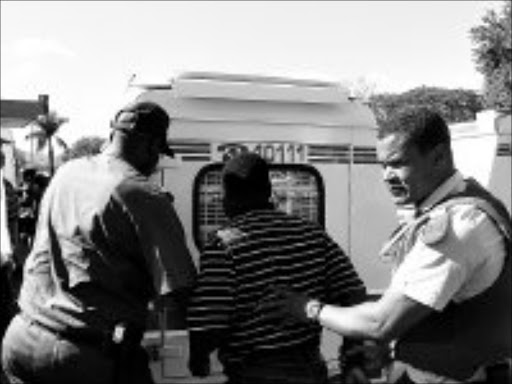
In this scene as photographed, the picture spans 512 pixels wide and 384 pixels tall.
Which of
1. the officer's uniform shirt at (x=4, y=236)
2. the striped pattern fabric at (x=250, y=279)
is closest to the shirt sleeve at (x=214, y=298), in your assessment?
the striped pattern fabric at (x=250, y=279)

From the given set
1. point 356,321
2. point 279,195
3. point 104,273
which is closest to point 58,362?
point 104,273

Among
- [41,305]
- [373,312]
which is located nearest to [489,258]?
[373,312]

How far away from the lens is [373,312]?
8.69 feet

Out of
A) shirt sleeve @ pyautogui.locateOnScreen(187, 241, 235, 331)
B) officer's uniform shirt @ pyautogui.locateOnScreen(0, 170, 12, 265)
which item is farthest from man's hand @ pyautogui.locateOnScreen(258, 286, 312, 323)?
officer's uniform shirt @ pyautogui.locateOnScreen(0, 170, 12, 265)

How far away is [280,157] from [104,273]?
7.53 ft

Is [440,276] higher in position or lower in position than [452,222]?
lower

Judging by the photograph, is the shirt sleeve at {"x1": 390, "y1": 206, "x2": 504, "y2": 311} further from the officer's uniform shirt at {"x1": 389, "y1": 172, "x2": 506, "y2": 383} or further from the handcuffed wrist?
the handcuffed wrist

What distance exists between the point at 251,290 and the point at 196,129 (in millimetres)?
1989

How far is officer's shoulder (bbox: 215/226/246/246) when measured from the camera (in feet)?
10.6

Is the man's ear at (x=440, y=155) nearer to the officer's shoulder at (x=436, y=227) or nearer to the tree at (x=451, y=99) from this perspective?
the officer's shoulder at (x=436, y=227)

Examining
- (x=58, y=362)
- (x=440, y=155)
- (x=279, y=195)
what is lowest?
(x=58, y=362)

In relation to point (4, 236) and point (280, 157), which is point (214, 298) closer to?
point (280, 157)

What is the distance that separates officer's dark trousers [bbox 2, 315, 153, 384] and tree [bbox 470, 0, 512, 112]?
24878mm

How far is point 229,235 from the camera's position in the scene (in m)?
3.26
